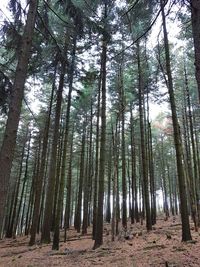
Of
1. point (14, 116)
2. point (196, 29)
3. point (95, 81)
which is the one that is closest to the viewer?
point (196, 29)

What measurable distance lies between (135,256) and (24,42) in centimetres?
618

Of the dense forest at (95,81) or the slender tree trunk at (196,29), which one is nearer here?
the slender tree trunk at (196,29)

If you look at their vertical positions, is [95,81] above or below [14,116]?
above

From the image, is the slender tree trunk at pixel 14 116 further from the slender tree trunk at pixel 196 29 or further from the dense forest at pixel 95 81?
the slender tree trunk at pixel 196 29

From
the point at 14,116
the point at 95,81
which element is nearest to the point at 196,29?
the point at 14,116

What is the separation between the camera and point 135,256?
7480mm

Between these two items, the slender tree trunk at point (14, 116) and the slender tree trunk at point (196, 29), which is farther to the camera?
the slender tree trunk at point (14, 116)

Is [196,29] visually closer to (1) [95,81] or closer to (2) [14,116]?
(2) [14,116]

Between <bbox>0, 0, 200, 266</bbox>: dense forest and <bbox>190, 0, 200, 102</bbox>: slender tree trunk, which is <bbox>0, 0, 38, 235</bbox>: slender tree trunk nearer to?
<bbox>0, 0, 200, 266</bbox>: dense forest

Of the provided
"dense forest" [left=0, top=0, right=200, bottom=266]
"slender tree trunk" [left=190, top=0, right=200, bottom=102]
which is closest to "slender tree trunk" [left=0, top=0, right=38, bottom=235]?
"dense forest" [left=0, top=0, right=200, bottom=266]

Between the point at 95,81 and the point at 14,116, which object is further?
the point at 95,81

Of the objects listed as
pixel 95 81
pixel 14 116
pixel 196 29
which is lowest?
pixel 14 116

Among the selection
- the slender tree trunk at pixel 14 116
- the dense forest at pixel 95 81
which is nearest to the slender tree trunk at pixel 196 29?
the dense forest at pixel 95 81

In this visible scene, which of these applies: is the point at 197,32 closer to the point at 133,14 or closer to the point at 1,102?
the point at 133,14
